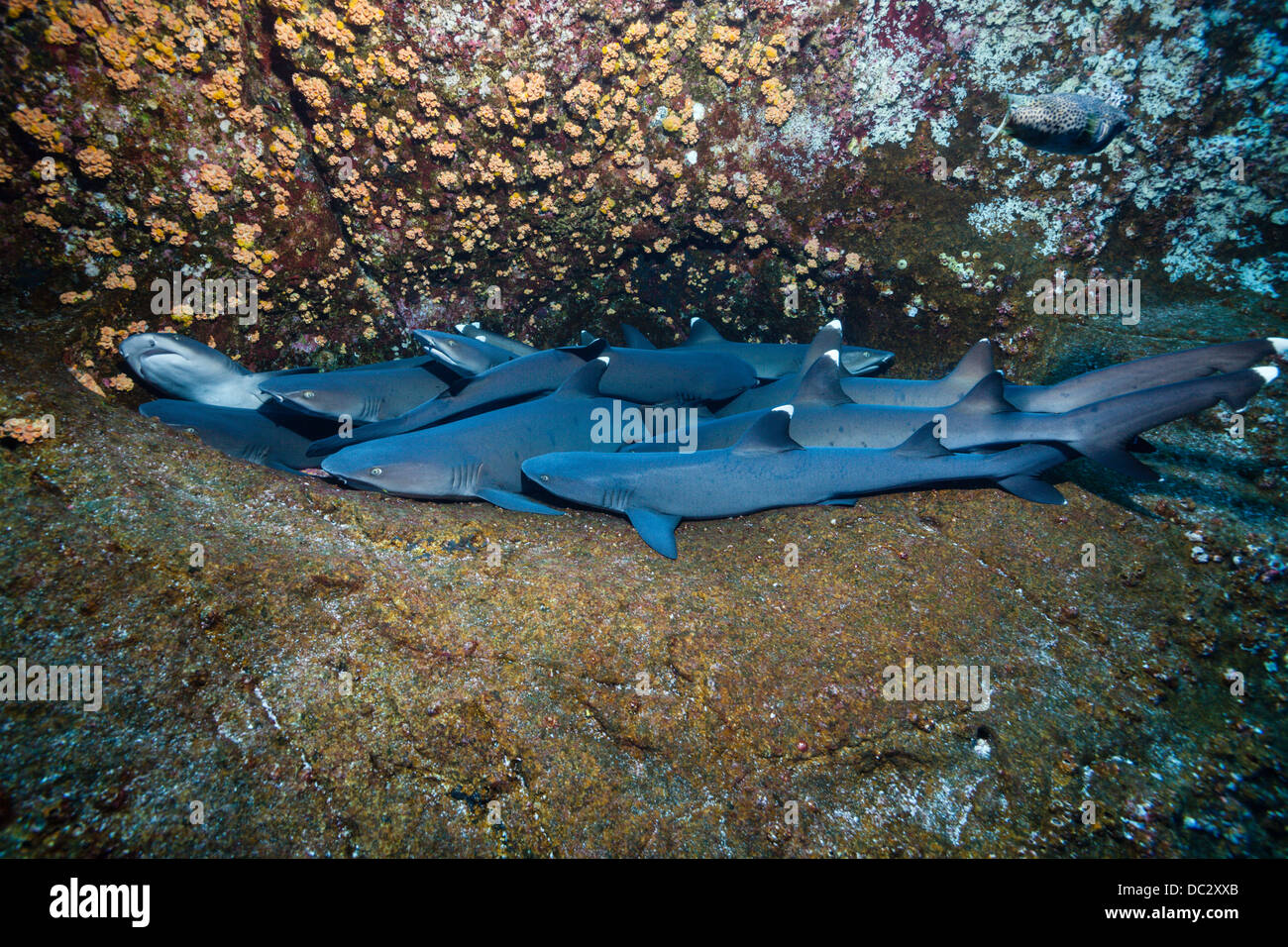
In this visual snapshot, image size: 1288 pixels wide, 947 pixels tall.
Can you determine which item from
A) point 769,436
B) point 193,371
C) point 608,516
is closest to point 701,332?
point 769,436

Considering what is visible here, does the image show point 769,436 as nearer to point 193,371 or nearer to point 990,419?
point 990,419

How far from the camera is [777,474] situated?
3150mm

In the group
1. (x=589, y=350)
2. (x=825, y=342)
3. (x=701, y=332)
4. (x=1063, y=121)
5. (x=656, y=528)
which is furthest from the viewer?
(x=701, y=332)

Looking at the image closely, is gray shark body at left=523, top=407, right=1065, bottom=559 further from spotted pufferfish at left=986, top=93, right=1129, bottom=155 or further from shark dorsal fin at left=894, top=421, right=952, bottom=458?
spotted pufferfish at left=986, top=93, right=1129, bottom=155

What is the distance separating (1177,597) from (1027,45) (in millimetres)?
4159

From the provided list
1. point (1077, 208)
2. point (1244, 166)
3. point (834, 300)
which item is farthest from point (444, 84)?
point (1244, 166)

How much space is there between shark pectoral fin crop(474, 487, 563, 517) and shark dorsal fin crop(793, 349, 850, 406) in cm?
192

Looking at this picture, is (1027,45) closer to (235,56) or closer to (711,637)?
(711,637)

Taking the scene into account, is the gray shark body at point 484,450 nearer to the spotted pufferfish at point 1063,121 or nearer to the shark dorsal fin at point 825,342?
the shark dorsal fin at point 825,342

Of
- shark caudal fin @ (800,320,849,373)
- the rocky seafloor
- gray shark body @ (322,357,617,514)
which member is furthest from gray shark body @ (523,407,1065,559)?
shark caudal fin @ (800,320,849,373)

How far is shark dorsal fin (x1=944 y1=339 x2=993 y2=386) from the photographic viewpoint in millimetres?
3787

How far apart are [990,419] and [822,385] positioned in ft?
3.42
